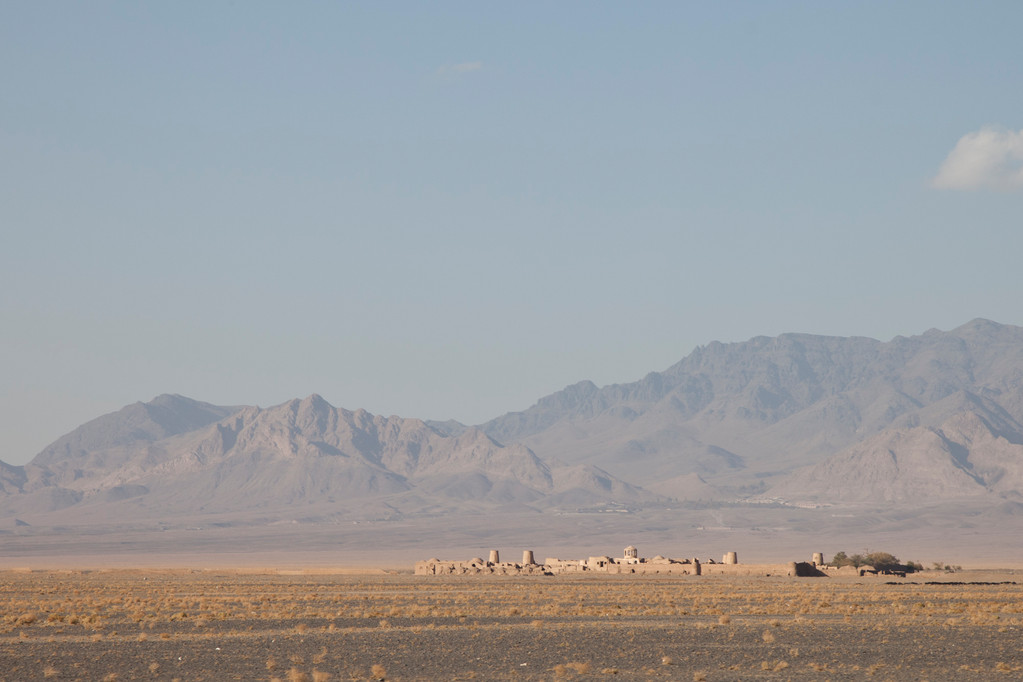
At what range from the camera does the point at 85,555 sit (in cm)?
17700

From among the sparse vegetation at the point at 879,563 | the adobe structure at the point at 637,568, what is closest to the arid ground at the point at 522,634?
the adobe structure at the point at 637,568

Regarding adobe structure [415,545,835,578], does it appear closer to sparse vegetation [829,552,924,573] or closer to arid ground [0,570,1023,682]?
sparse vegetation [829,552,924,573]

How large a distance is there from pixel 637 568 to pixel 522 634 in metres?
42.0

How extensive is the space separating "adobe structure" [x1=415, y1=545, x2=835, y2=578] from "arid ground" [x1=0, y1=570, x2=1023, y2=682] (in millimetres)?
11593

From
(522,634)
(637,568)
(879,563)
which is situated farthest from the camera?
(879,563)

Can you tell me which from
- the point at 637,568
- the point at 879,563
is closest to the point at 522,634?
the point at 637,568

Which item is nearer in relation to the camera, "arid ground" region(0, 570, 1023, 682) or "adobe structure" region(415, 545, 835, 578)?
"arid ground" region(0, 570, 1023, 682)

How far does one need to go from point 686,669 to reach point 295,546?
16824cm

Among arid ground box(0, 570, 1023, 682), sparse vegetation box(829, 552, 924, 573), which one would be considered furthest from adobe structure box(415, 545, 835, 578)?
arid ground box(0, 570, 1023, 682)

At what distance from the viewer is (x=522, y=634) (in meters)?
35.4

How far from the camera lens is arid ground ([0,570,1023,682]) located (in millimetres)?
27906

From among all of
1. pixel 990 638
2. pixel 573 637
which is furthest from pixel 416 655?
pixel 990 638

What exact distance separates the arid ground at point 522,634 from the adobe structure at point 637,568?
1159 cm

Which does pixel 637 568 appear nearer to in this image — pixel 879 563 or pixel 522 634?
pixel 879 563
